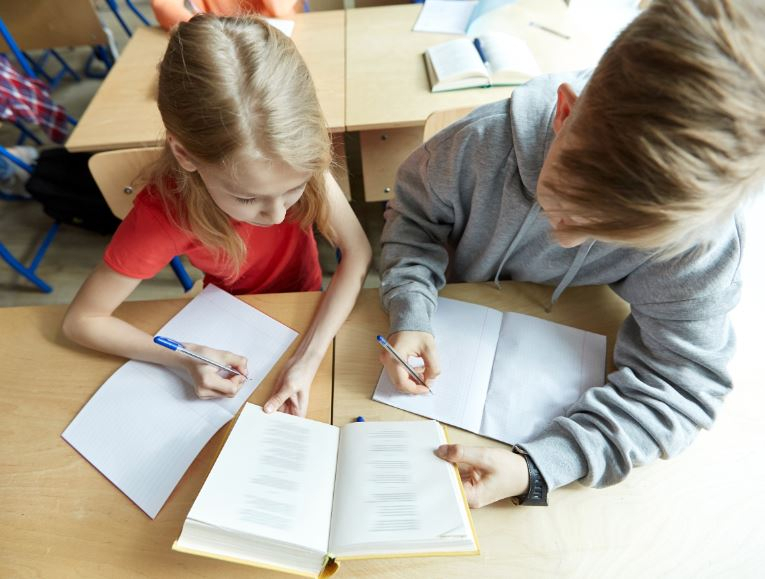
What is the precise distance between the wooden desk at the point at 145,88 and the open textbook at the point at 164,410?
657 mm

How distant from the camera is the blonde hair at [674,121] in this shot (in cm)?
38

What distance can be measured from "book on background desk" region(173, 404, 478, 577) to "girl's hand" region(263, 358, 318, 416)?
0.04 meters

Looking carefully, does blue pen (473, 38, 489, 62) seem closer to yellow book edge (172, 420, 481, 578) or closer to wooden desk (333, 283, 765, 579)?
wooden desk (333, 283, 765, 579)

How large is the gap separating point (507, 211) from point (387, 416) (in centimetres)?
41

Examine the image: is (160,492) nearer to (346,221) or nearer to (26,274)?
(346,221)

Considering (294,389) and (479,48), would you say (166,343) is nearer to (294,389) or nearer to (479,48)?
(294,389)

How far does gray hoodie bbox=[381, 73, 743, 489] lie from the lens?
66cm

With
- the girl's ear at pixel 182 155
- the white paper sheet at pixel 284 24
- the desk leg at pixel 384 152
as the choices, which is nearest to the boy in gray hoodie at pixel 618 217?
the girl's ear at pixel 182 155

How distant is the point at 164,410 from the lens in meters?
0.74

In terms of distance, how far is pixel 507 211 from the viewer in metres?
0.82

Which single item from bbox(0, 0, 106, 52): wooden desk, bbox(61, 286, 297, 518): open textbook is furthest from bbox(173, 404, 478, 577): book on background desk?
bbox(0, 0, 106, 52): wooden desk

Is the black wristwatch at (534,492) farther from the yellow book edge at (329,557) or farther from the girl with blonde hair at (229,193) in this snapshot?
the girl with blonde hair at (229,193)

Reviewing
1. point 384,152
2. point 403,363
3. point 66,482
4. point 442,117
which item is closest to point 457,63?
point 384,152

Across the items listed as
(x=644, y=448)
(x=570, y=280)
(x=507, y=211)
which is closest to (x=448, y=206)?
(x=507, y=211)
